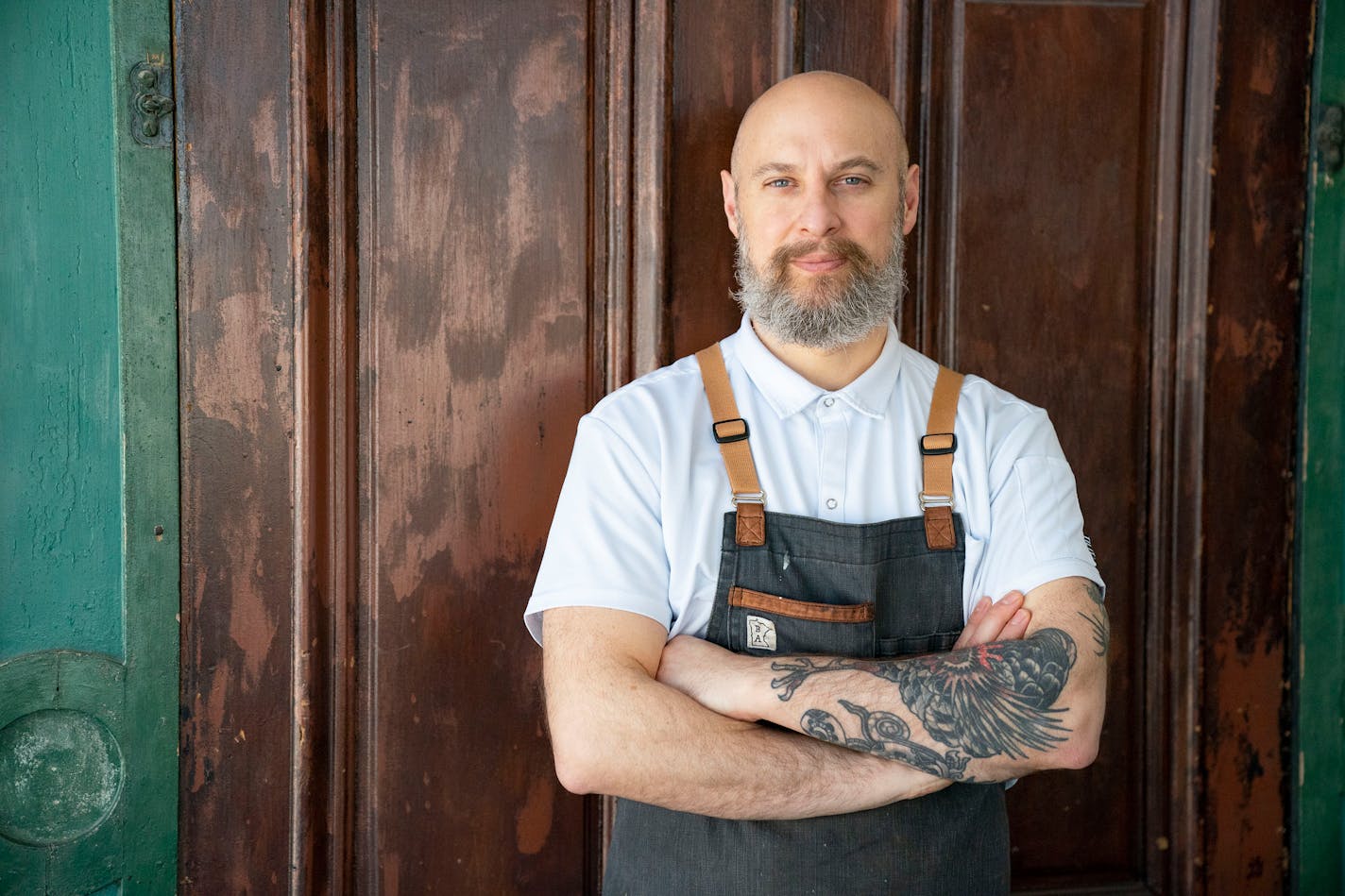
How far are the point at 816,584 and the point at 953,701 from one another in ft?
0.86

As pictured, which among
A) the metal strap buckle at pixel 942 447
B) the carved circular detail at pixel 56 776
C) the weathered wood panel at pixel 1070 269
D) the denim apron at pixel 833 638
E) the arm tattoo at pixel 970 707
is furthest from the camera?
the weathered wood panel at pixel 1070 269

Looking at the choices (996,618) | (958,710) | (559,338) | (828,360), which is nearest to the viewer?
(958,710)

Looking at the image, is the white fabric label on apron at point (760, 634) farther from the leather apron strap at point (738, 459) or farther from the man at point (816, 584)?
the leather apron strap at point (738, 459)

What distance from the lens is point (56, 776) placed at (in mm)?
1658

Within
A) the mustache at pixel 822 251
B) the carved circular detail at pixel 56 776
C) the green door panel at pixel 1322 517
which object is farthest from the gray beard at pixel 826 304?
the carved circular detail at pixel 56 776

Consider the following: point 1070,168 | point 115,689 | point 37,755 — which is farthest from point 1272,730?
point 37,755

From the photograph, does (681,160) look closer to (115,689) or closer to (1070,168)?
(1070,168)

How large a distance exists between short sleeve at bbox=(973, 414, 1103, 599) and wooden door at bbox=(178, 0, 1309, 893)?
470 mm

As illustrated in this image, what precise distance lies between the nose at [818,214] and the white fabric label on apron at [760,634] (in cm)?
62

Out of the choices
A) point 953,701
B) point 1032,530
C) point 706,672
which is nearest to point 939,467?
point 1032,530

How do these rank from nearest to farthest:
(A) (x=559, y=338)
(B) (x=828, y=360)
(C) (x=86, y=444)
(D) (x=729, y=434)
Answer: (D) (x=729, y=434)
(B) (x=828, y=360)
(C) (x=86, y=444)
(A) (x=559, y=338)

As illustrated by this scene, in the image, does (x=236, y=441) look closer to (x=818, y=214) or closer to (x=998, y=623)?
(x=818, y=214)

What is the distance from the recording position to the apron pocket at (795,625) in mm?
1347

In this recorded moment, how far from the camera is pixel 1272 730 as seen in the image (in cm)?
191
